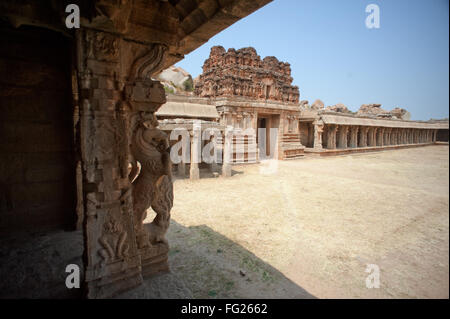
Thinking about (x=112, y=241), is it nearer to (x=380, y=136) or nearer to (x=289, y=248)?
(x=289, y=248)

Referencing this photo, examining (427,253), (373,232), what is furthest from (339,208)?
(427,253)

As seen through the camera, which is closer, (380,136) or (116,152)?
(116,152)

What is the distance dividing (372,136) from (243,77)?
17.8m

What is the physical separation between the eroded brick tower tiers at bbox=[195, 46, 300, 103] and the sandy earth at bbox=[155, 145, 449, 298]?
9.51 metres

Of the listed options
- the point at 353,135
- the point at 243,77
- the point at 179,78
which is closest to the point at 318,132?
the point at 353,135

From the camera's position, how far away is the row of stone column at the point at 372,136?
21.3m

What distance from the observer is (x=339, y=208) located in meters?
6.76

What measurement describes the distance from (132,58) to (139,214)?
183 centimetres

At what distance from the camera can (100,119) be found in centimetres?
224

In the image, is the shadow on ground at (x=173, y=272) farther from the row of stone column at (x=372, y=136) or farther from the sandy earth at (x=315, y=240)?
the row of stone column at (x=372, y=136)

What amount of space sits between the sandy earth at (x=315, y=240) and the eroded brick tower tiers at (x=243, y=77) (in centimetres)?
951

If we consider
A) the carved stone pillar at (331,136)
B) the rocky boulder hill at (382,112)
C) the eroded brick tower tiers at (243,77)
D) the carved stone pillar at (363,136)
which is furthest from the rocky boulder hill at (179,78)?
the rocky boulder hill at (382,112)

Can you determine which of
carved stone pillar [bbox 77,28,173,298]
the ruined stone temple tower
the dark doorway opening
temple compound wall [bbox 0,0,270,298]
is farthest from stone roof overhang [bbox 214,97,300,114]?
carved stone pillar [bbox 77,28,173,298]
